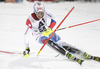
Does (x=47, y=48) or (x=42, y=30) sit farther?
(x=47, y=48)

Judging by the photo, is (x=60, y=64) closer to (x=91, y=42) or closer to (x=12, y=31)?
(x=91, y=42)

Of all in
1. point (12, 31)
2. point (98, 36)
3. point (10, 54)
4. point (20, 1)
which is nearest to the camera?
point (10, 54)

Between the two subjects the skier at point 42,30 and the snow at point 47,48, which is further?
the skier at point 42,30

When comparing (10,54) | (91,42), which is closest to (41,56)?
(10,54)

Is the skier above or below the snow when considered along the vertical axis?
above

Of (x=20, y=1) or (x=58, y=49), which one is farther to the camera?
(x=20, y=1)

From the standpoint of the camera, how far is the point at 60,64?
3.16 metres

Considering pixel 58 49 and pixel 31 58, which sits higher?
pixel 58 49

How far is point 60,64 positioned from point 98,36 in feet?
8.43

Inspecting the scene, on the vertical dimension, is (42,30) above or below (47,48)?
above

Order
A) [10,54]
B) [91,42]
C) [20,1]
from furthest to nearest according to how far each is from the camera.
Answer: [20,1] → [91,42] → [10,54]

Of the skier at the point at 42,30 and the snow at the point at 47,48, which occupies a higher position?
the skier at the point at 42,30

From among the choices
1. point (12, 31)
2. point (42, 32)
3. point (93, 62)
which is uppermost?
point (42, 32)

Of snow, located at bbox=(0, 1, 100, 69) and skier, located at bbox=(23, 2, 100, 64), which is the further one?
skier, located at bbox=(23, 2, 100, 64)
